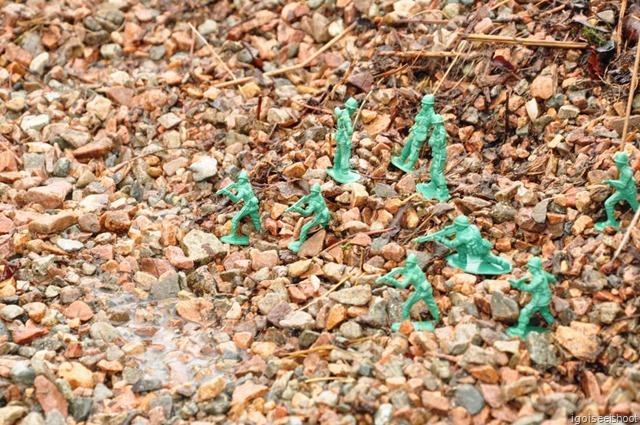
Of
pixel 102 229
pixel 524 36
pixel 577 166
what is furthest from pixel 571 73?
pixel 102 229

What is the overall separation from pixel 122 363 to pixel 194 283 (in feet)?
2.42

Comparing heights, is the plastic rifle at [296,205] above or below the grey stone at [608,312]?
above

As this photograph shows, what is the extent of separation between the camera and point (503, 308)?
4422mm

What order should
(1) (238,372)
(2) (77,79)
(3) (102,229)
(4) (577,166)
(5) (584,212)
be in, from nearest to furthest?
(1) (238,372), (5) (584,212), (4) (577,166), (3) (102,229), (2) (77,79)

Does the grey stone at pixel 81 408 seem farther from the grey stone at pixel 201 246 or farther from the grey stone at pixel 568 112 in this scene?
the grey stone at pixel 568 112

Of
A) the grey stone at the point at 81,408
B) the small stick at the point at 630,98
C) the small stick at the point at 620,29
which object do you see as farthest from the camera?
the small stick at the point at 620,29

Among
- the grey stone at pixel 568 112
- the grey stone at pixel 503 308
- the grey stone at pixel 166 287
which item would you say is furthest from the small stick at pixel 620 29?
the grey stone at pixel 166 287

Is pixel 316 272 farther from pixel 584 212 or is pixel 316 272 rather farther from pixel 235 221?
pixel 584 212

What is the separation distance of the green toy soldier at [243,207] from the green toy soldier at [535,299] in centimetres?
169

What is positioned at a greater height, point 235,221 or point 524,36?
point 524,36

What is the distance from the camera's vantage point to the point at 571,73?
5758 millimetres

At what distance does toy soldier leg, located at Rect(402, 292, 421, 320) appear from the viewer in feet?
14.8

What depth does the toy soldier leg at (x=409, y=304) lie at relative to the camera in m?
4.50

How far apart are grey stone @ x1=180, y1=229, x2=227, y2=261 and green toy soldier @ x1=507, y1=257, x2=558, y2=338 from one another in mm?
1794
